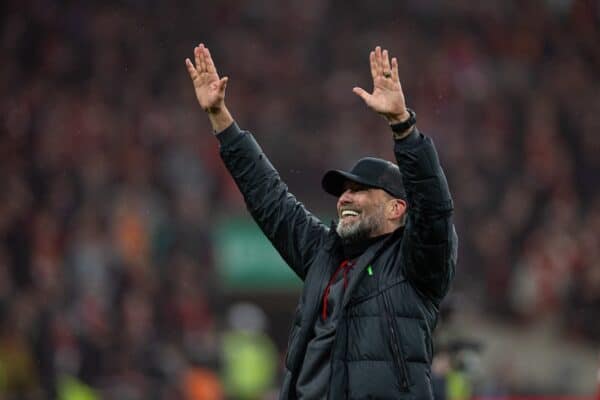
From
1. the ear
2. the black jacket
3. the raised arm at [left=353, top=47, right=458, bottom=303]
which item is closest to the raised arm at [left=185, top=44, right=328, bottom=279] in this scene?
the black jacket

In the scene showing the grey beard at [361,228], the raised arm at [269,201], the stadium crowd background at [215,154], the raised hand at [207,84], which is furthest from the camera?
the stadium crowd background at [215,154]

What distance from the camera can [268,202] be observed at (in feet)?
13.9

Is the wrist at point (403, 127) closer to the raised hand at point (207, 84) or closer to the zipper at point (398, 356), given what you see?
the zipper at point (398, 356)

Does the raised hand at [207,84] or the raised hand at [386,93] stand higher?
the raised hand at [207,84]

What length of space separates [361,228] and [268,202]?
15.2 inches

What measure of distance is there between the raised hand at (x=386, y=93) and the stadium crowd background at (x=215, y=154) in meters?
6.41

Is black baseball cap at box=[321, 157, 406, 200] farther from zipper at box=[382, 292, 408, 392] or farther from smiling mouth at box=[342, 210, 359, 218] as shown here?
zipper at box=[382, 292, 408, 392]

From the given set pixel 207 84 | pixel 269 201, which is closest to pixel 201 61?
pixel 207 84

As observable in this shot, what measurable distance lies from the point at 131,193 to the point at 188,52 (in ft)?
8.38

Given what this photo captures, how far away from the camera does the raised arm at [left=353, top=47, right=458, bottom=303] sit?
3688 mm

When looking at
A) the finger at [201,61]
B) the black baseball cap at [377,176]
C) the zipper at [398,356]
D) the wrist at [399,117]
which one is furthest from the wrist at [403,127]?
the finger at [201,61]

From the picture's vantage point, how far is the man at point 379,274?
12.2ft

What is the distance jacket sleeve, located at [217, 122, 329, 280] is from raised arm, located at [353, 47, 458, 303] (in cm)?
46

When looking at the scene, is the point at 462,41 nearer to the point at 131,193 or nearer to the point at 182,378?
the point at 131,193
